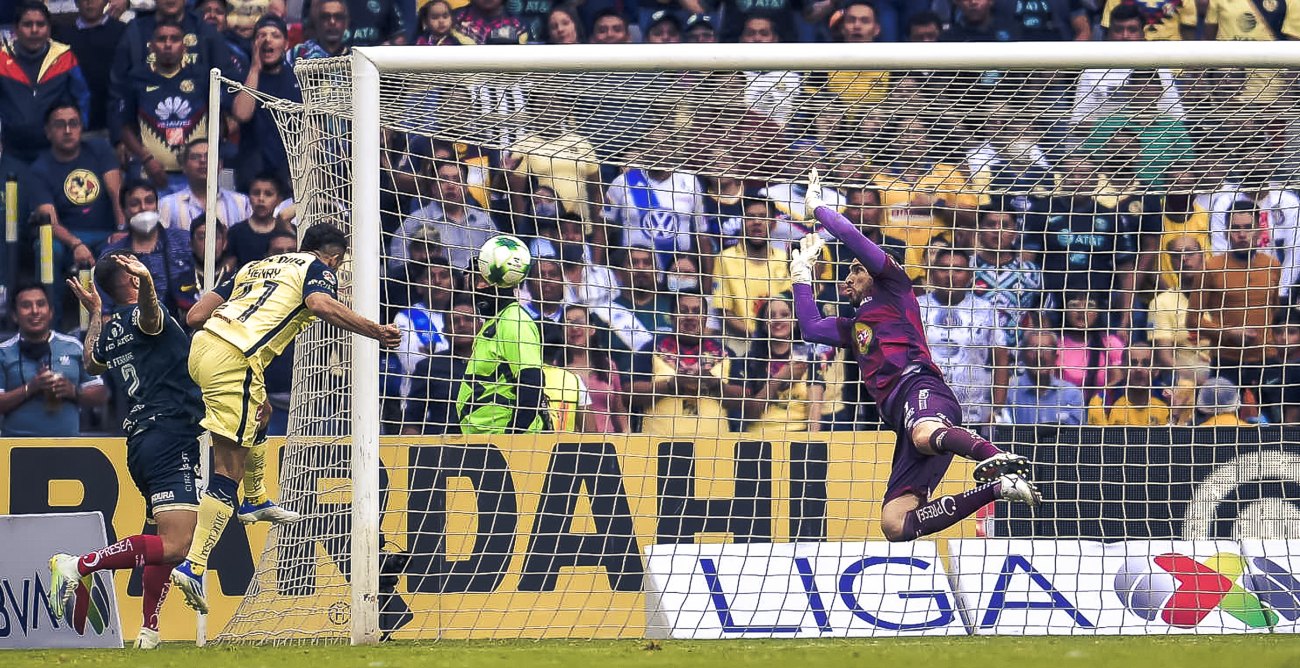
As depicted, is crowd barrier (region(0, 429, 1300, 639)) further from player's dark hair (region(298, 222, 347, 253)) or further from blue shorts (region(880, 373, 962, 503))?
player's dark hair (region(298, 222, 347, 253))

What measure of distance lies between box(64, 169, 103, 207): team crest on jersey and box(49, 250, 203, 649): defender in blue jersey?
9.74 ft

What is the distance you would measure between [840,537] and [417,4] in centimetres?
498

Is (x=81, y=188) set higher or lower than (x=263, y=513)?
higher

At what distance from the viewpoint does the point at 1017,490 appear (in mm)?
6227

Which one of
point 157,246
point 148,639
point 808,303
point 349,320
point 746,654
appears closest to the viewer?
point 746,654

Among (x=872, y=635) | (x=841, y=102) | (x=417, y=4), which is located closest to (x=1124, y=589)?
(x=872, y=635)

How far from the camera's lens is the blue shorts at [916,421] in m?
7.09

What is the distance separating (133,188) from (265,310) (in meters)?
3.63

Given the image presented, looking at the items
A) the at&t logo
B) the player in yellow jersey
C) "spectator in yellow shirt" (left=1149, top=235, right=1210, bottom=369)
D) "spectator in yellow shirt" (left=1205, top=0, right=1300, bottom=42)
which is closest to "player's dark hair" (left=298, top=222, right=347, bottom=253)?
the player in yellow jersey

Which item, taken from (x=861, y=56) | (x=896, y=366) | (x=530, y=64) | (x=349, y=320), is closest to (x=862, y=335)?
(x=896, y=366)

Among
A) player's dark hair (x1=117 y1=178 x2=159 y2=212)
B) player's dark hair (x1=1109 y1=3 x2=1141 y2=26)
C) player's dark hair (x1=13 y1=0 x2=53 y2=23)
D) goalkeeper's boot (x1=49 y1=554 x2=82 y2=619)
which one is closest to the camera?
goalkeeper's boot (x1=49 y1=554 x2=82 y2=619)

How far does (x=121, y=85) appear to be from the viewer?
10.4 meters

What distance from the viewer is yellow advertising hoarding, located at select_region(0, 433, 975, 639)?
25.2ft

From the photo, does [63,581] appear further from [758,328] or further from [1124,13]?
[1124,13]
